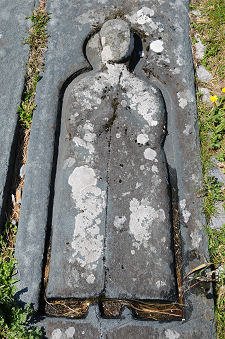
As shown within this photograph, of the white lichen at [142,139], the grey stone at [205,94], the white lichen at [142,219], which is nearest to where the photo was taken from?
the white lichen at [142,219]

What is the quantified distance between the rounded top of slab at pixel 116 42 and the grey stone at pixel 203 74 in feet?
2.04

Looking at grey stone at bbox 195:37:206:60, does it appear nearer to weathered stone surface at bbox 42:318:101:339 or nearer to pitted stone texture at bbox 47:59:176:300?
pitted stone texture at bbox 47:59:176:300

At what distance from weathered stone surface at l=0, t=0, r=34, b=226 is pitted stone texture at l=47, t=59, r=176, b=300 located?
0.37m

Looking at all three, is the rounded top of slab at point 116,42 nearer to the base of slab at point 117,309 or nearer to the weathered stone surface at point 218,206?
the weathered stone surface at point 218,206

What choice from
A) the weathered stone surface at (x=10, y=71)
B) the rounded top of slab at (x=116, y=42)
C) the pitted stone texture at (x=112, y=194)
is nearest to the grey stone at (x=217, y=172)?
the pitted stone texture at (x=112, y=194)

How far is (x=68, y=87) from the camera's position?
3.00 metres

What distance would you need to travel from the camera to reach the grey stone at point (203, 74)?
3.19 meters

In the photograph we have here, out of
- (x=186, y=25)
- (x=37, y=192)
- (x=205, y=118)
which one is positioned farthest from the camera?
(x=186, y=25)

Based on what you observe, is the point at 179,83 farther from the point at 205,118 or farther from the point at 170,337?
the point at 170,337

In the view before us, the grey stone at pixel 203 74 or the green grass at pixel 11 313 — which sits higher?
the grey stone at pixel 203 74

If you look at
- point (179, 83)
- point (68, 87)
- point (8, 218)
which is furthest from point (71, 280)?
point (179, 83)

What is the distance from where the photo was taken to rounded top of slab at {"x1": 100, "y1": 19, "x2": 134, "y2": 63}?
9.62 feet

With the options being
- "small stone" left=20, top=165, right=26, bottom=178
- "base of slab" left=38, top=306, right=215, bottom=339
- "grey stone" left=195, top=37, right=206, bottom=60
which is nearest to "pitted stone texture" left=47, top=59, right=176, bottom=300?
"base of slab" left=38, top=306, right=215, bottom=339

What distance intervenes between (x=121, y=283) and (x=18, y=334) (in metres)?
0.64
